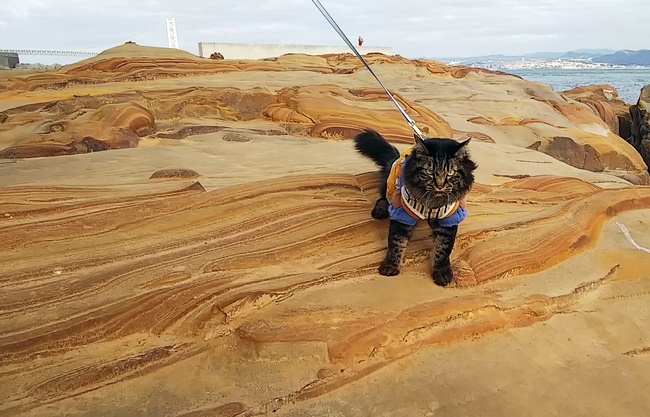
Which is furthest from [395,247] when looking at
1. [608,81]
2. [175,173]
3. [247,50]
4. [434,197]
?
[608,81]

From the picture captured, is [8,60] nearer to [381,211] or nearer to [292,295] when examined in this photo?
[381,211]

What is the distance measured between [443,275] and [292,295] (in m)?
0.88

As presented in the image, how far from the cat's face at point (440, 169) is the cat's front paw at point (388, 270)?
0.48 m

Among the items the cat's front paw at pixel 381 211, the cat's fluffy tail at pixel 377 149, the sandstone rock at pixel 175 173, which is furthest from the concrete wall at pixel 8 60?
the cat's front paw at pixel 381 211

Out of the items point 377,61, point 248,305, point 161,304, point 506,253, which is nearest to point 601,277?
point 506,253

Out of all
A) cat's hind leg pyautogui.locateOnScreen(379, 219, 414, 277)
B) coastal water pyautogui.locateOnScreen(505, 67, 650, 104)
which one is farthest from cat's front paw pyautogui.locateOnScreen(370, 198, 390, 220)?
coastal water pyautogui.locateOnScreen(505, 67, 650, 104)

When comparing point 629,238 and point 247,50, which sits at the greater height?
point 247,50

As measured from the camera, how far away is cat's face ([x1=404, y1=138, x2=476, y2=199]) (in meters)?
2.75

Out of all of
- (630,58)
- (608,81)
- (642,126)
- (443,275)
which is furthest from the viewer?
(630,58)

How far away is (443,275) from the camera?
2867mm

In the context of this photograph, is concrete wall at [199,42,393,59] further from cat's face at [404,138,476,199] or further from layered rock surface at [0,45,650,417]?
cat's face at [404,138,476,199]

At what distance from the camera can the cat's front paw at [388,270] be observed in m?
2.94

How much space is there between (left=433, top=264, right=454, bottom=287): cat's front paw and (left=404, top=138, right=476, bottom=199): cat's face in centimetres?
42

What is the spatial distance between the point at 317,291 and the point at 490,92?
13.0 metres
